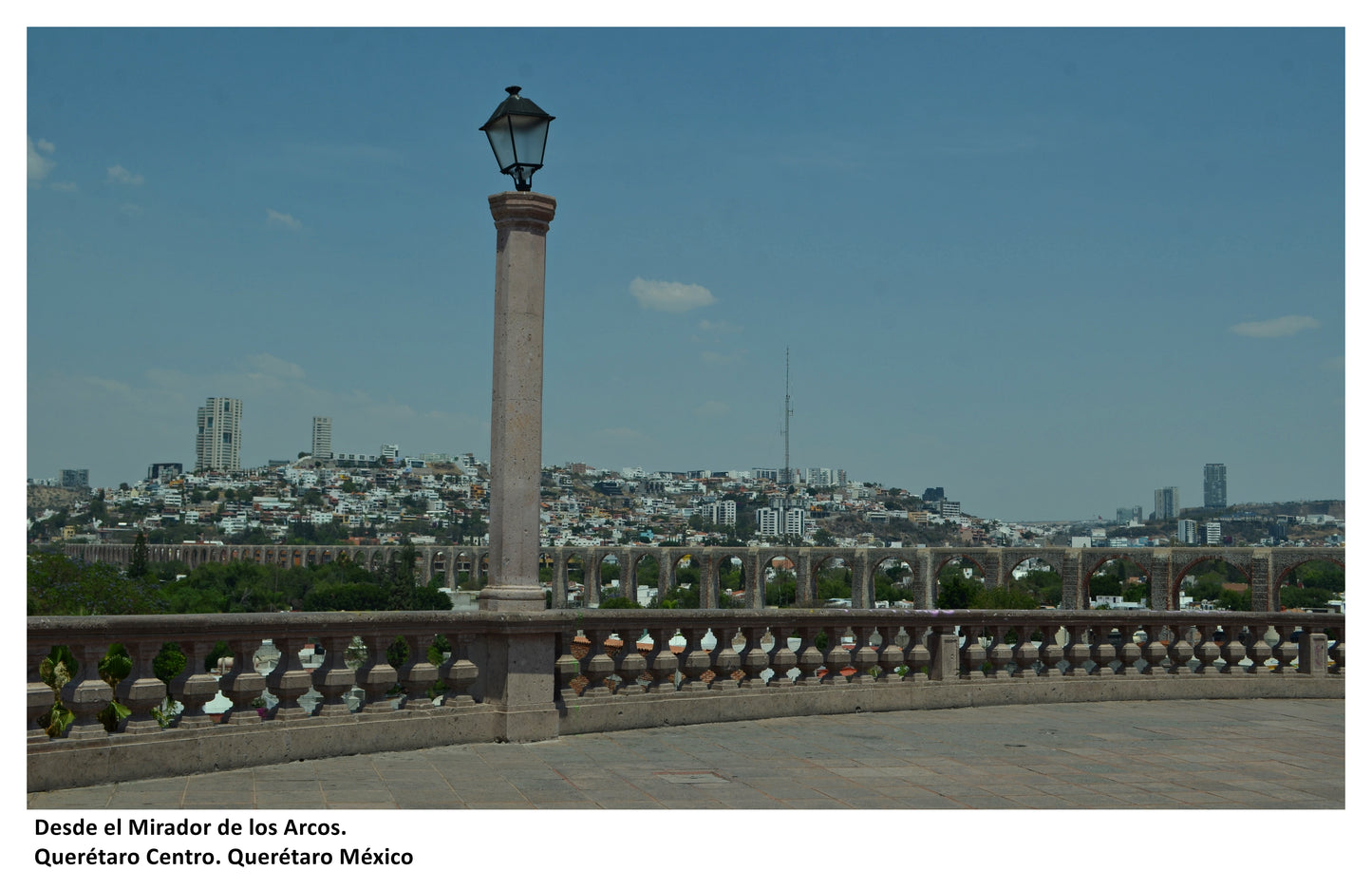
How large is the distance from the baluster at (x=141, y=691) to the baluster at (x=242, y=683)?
1.20 feet

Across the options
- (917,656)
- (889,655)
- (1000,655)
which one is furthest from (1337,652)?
(889,655)

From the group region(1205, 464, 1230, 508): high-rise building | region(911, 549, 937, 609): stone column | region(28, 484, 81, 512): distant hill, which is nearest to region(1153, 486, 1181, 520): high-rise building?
region(1205, 464, 1230, 508): high-rise building

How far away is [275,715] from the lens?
6680mm

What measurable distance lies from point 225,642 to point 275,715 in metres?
0.53

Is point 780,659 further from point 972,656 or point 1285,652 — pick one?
point 1285,652

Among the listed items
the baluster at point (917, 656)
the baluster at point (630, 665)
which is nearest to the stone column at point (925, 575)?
the baluster at point (917, 656)

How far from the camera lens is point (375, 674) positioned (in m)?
7.02

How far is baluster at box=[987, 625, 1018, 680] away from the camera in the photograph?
10305 mm

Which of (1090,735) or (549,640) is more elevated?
(549,640)

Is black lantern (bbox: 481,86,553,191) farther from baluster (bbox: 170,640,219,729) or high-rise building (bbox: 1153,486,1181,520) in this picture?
high-rise building (bbox: 1153,486,1181,520)

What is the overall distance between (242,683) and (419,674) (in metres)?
1.08

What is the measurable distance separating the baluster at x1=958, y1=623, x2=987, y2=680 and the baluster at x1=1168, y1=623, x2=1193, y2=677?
2041 millimetres
